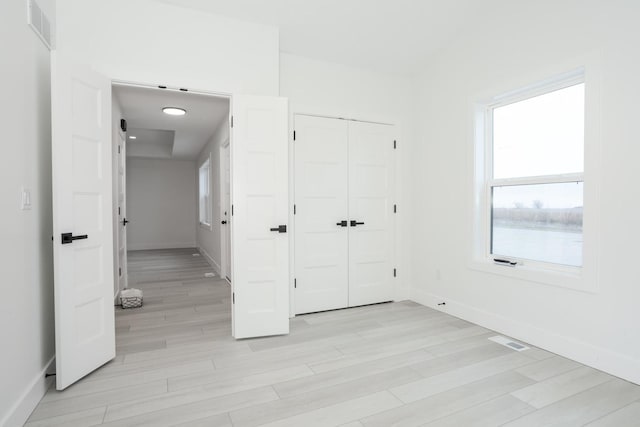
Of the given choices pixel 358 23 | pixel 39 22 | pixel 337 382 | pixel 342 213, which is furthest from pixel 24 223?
pixel 358 23

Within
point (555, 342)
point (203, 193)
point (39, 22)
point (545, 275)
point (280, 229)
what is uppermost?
point (39, 22)

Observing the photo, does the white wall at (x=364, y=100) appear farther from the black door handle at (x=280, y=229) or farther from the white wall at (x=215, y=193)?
the white wall at (x=215, y=193)

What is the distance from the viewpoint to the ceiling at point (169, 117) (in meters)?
3.96

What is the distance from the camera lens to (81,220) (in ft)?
7.49

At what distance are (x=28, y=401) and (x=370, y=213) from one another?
3285mm

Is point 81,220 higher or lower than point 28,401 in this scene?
higher

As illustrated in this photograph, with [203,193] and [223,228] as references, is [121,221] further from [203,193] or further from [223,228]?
[203,193]

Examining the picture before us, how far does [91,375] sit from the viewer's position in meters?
2.34

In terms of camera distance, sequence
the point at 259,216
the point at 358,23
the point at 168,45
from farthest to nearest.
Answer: the point at 358,23 → the point at 259,216 → the point at 168,45

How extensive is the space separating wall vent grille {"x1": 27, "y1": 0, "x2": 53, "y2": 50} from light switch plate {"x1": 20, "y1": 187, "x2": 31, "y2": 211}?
102 cm

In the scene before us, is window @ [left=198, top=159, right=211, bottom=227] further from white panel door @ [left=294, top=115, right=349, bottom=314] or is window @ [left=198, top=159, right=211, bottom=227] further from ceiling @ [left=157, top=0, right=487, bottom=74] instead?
ceiling @ [left=157, top=0, right=487, bottom=74]

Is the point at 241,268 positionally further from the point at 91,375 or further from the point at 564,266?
the point at 564,266

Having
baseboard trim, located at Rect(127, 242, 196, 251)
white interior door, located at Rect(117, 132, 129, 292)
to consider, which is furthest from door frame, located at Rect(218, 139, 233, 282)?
baseboard trim, located at Rect(127, 242, 196, 251)

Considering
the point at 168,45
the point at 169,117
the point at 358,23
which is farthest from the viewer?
the point at 169,117
